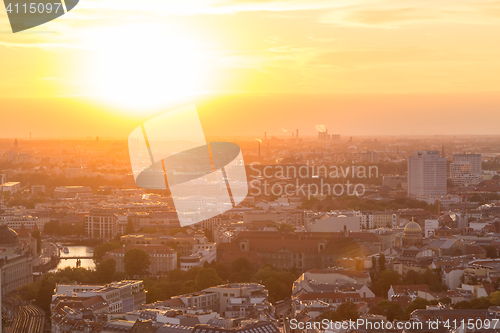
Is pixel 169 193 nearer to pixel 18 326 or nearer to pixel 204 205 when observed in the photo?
pixel 204 205

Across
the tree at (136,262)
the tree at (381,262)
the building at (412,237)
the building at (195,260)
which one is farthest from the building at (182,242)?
the tree at (381,262)

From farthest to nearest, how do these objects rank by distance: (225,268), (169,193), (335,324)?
(169,193) → (225,268) → (335,324)

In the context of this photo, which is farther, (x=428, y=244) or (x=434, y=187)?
(x=434, y=187)

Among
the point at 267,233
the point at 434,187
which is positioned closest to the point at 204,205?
the point at 267,233

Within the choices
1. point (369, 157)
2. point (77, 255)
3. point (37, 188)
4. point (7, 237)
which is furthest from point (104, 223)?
point (369, 157)

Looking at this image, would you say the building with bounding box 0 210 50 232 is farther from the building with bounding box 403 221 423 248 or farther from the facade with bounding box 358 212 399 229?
the building with bounding box 403 221 423 248

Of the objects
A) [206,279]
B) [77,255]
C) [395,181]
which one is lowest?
[77,255]

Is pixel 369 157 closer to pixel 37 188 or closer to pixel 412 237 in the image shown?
pixel 37 188
